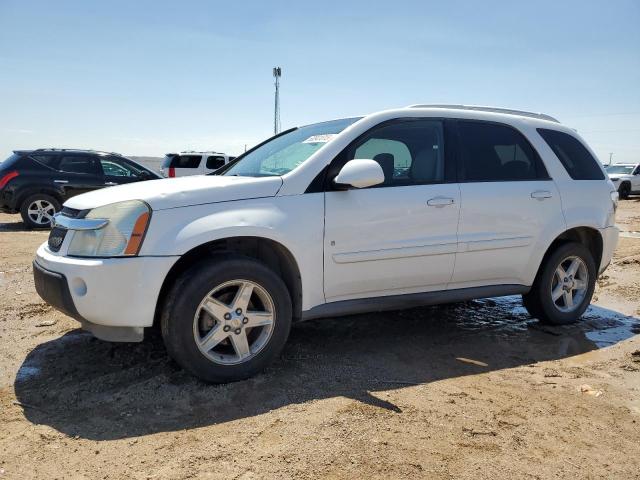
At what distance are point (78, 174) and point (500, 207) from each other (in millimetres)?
9278

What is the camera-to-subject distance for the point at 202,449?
2.58 metres

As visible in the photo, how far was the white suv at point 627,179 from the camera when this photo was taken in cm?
2403

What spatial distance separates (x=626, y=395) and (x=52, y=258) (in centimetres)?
374

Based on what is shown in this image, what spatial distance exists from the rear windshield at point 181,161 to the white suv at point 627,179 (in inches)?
723

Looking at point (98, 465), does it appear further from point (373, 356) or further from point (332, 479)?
point (373, 356)

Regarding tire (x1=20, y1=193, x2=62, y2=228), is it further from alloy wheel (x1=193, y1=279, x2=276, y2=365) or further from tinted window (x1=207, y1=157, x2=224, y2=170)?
tinted window (x1=207, y1=157, x2=224, y2=170)

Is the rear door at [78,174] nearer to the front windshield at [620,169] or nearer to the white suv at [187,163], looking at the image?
the white suv at [187,163]

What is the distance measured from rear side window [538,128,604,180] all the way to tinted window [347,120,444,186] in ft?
4.07

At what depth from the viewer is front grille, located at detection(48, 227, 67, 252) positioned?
3373mm

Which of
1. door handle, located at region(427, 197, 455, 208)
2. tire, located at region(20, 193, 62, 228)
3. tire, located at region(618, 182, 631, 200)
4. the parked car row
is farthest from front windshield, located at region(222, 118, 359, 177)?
tire, located at region(618, 182, 631, 200)

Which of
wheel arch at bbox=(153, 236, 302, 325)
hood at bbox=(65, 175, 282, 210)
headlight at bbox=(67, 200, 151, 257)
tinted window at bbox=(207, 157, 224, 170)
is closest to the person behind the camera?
headlight at bbox=(67, 200, 151, 257)

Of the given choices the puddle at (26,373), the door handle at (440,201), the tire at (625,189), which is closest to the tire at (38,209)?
the puddle at (26,373)

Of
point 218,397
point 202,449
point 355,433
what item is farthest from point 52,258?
point 355,433

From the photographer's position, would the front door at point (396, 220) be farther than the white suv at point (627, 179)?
No
